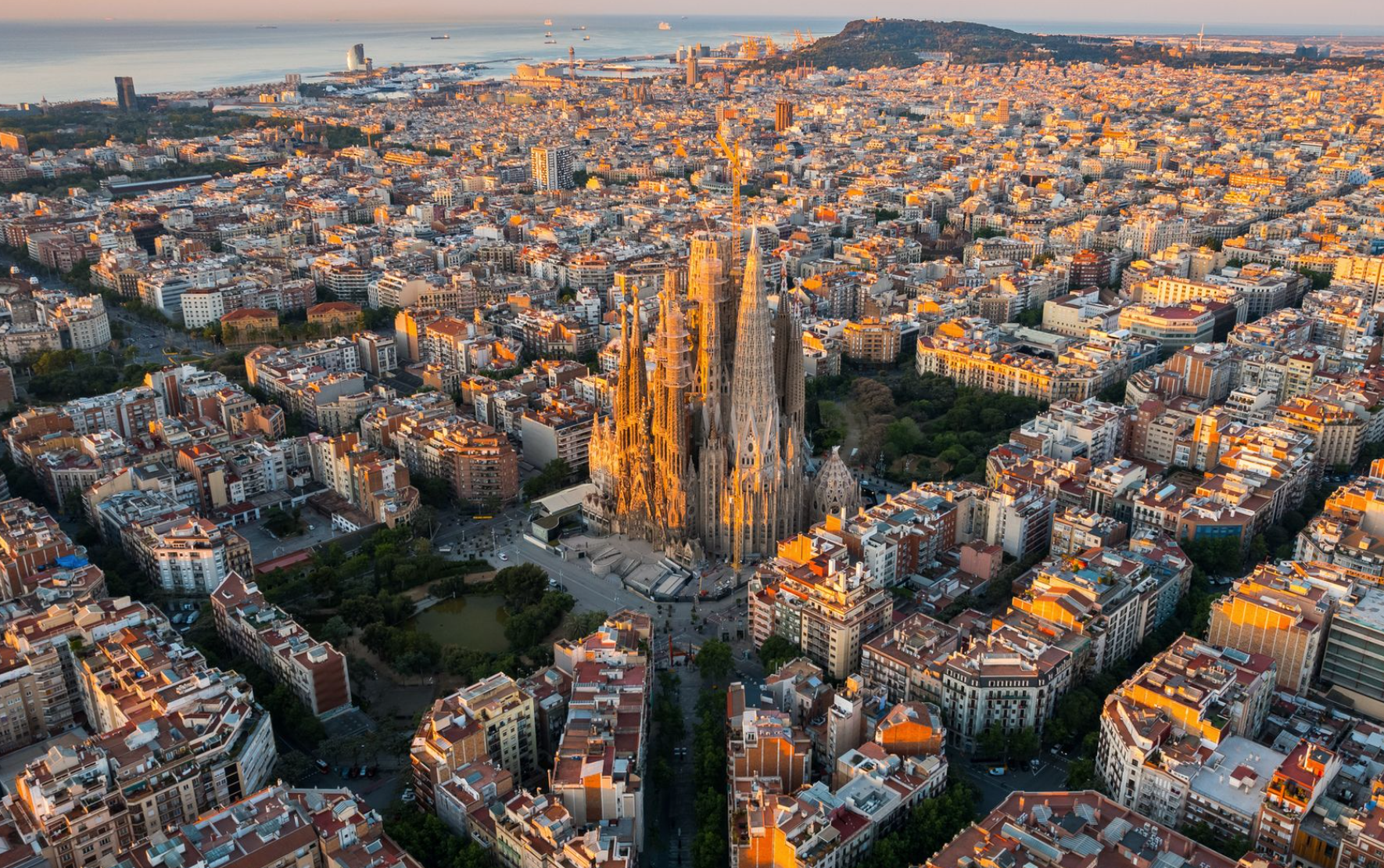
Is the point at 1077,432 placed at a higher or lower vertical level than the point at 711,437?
lower

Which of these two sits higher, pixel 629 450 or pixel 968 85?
pixel 968 85

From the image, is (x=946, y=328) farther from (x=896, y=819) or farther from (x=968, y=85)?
(x=968, y=85)

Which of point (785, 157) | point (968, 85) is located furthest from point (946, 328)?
point (968, 85)

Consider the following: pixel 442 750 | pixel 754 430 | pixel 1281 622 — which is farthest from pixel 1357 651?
pixel 442 750

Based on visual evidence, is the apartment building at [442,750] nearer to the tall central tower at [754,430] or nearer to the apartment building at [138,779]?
the apartment building at [138,779]

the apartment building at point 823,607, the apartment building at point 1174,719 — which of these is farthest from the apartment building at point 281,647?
the apartment building at point 1174,719

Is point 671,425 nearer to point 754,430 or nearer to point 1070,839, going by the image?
point 754,430
